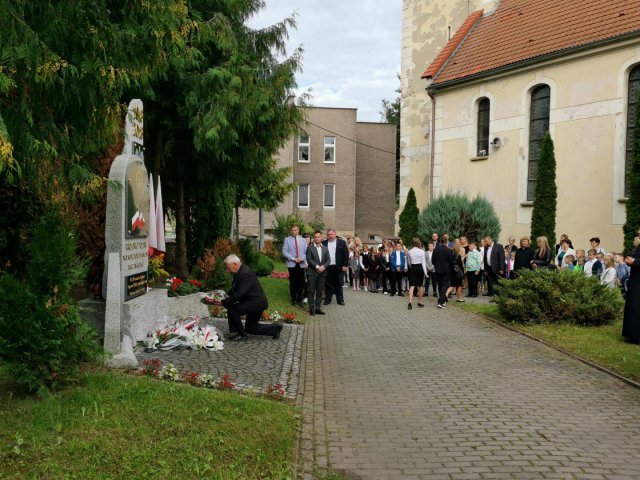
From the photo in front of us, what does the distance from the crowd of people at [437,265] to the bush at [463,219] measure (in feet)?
13.0

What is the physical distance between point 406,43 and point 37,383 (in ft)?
102

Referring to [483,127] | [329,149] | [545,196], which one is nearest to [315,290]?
[545,196]

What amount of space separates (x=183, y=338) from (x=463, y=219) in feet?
55.4

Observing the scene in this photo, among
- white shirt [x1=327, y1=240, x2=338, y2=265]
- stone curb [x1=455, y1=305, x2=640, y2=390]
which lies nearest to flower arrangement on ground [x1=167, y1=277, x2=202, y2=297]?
white shirt [x1=327, y1=240, x2=338, y2=265]

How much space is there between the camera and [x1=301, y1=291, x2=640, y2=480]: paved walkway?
4.77 meters

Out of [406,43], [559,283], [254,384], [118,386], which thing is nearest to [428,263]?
[559,283]

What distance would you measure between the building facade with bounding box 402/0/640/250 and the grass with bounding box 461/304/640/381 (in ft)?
35.3

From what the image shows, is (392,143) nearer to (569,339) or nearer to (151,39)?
(569,339)

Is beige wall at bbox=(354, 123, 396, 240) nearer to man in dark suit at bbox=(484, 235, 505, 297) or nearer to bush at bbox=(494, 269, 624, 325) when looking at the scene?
man in dark suit at bbox=(484, 235, 505, 297)

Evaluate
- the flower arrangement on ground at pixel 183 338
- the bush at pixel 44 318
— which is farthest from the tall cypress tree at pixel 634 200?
the bush at pixel 44 318

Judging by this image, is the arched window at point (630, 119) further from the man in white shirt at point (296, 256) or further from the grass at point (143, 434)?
the grass at point (143, 434)

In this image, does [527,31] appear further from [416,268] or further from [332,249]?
[332,249]

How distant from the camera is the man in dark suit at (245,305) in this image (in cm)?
952

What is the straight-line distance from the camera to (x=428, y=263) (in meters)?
18.1
